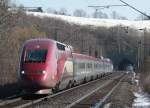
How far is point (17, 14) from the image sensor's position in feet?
199

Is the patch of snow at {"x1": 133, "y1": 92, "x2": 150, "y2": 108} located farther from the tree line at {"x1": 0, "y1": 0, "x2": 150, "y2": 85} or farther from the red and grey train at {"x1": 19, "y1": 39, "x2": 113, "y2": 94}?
the tree line at {"x1": 0, "y1": 0, "x2": 150, "y2": 85}

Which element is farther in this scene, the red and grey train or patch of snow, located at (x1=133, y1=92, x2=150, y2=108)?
the red and grey train

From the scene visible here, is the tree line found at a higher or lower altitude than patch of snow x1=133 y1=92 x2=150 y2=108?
higher

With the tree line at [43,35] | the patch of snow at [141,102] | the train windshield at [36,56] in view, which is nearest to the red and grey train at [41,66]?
the train windshield at [36,56]

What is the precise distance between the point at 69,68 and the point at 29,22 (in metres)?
51.9

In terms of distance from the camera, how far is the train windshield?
2964 cm

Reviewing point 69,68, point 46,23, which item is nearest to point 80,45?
point 46,23

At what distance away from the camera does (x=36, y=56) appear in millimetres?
29906

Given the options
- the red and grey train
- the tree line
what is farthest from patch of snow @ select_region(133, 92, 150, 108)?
the tree line

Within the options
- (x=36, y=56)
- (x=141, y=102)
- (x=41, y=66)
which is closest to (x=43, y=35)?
(x=36, y=56)

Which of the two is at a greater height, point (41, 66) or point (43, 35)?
point (43, 35)

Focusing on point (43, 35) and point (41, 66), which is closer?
point (41, 66)

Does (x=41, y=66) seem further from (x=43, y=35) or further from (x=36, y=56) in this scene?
(x=43, y=35)

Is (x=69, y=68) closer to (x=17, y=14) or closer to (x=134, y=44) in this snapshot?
(x=17, y=14)
